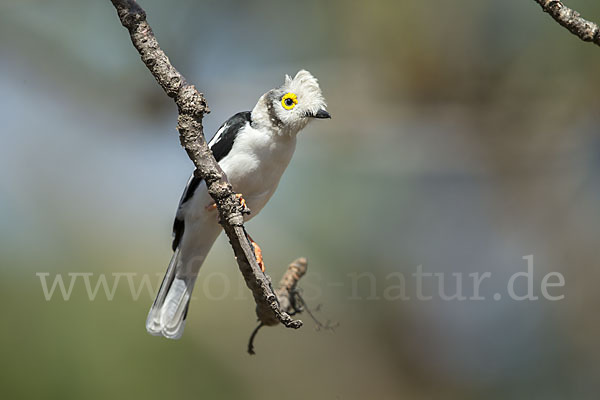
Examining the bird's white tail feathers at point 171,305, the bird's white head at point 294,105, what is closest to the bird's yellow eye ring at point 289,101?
the bird's white head at point 294,105

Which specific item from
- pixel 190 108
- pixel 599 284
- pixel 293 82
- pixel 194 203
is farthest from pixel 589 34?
pixel 599 284

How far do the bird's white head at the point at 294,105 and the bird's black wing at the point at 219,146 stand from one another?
0.65ft

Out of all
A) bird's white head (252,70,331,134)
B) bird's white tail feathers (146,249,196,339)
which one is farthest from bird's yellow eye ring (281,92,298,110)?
bird's white tail feathers (146,249,196,339)

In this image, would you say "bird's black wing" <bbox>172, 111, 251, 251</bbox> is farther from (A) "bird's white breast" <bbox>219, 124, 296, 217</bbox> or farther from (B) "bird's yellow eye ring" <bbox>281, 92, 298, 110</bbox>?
(B) "bird's yellow eye ring" <bbox>281, 92, 298, 110</bbox>

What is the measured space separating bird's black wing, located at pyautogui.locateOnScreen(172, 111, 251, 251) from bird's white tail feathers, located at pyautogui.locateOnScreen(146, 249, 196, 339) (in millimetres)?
173

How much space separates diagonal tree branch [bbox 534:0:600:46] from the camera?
6.84 feet

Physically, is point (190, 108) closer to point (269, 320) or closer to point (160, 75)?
point (160, 75)

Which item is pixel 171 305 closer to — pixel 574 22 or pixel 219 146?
pixel 219 146

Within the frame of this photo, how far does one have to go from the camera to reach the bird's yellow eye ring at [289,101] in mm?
3773

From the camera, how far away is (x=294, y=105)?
377 cm

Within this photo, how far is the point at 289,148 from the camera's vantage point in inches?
153

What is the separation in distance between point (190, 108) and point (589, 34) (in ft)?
5.05

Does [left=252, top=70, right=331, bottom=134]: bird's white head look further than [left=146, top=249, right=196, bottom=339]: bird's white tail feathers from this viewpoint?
No

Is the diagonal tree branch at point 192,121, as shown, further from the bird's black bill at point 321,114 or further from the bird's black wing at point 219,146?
the bird's black wing at point 219,146
